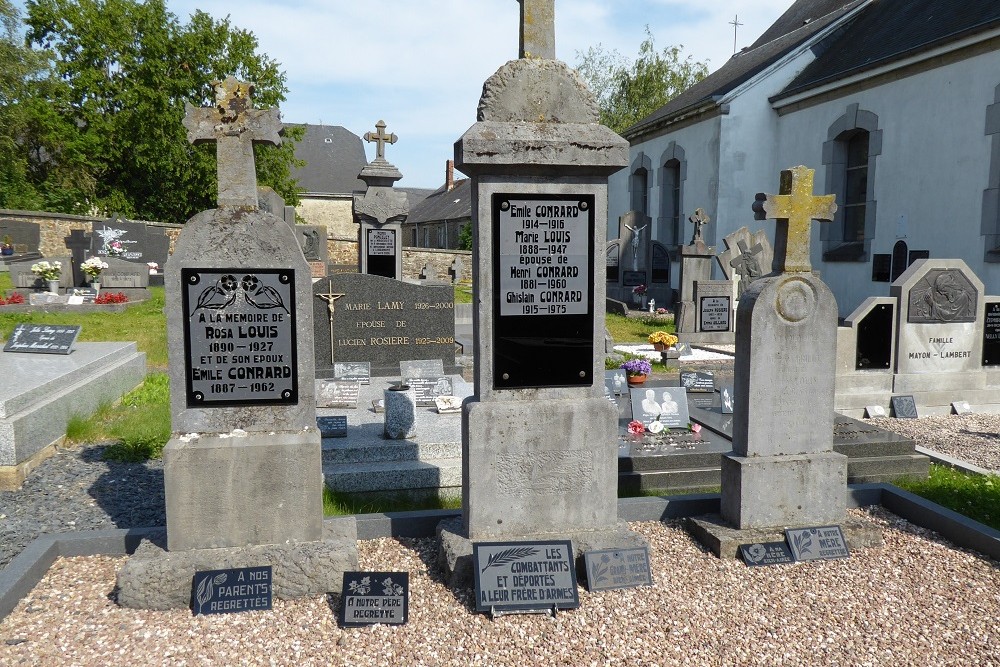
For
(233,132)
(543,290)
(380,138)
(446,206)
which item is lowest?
(543,290)

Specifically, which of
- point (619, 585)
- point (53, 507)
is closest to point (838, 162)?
point (619, 585)

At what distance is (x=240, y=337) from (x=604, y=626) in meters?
2.36

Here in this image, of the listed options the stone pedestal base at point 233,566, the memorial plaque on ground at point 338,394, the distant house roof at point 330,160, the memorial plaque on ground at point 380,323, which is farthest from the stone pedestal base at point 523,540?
the distant house roof at point 330,160

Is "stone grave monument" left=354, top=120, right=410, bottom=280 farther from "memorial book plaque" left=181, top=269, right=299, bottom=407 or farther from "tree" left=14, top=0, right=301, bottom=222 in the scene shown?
"tree" left=14, top=0, right=301, bottom=222

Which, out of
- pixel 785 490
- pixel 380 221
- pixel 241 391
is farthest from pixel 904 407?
pixel 380 221

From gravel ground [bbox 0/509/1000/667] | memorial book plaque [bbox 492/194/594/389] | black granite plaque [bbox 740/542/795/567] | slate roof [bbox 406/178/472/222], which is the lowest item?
gravel ground [bbox 0/509/1000/667]

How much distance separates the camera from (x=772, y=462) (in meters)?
4.29

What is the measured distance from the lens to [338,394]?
23.6 ft

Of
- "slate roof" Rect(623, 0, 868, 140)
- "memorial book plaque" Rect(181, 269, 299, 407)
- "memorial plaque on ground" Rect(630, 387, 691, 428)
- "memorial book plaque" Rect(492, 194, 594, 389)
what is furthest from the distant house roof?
"memorial book plaque" Rect(492, 194, 594, 389)

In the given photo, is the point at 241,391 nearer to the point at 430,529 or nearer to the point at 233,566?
the point at 233,566

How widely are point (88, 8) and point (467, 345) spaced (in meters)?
30.8

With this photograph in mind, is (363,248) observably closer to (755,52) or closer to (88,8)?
(755,52)

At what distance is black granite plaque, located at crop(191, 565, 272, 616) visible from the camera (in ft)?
11.2

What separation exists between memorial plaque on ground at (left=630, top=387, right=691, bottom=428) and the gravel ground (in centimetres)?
225
